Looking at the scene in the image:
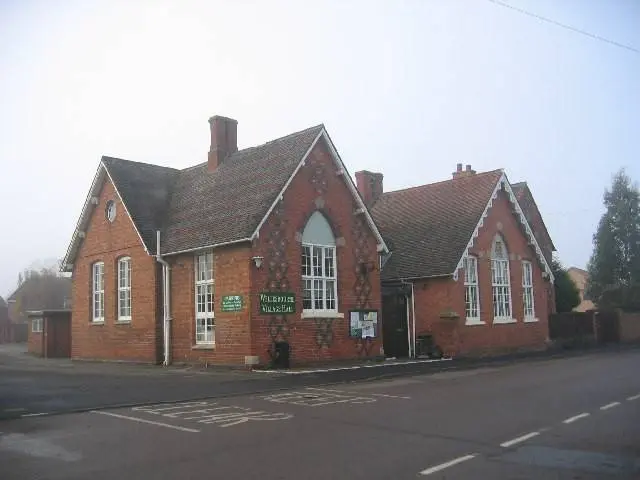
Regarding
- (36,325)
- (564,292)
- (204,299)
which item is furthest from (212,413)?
(564,292)

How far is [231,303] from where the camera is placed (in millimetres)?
21594

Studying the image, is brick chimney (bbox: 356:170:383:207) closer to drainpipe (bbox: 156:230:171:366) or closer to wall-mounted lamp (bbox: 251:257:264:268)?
drainpipe (bbox: 156:230:171:366)

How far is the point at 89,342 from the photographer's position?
Answer: 2812 cm

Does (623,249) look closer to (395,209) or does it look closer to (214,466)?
(395,209)

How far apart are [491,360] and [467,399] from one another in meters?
12.1

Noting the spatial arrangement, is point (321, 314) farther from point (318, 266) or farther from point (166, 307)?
point (166, 307)

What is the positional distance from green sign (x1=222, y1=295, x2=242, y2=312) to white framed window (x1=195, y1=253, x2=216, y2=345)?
0.99 meters

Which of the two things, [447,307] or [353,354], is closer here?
[353,354]

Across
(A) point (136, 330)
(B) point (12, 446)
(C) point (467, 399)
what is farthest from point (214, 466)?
(A) point (136, 330)

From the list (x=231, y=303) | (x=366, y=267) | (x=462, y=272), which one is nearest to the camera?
(x=231, y=303)

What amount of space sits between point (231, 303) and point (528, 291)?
1731 centimetres

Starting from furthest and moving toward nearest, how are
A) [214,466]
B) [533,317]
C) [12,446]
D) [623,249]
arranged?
[623,249] < [533,317] < [12,446] < [214,466]

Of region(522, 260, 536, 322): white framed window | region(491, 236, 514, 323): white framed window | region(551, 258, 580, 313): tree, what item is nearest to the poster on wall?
region(491, 236, 514, 323): white framed window

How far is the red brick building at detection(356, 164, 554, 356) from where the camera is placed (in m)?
27.2
